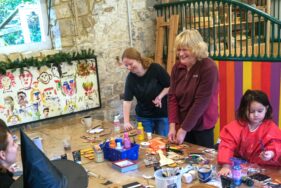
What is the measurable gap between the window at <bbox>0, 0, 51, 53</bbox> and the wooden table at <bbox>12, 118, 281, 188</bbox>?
0.91 metres

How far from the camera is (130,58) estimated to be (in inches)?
120

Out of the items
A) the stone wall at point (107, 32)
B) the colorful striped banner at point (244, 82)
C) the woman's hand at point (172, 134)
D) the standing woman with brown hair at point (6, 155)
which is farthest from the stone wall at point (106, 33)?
the standing woman with brown hair at point (6, 155)

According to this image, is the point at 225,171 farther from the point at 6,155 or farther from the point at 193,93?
the point at 6,155

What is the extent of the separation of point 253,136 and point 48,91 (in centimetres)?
232

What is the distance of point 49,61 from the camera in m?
3.72

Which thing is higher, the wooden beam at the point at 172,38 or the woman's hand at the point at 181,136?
the wooden beam at the point at 172,38

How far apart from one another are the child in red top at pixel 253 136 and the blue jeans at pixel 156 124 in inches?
42.1

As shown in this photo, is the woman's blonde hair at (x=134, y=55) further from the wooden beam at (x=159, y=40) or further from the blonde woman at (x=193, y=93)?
the wooden beam at (x=159, y=40)

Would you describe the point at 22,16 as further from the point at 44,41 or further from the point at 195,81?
the point at 195,81

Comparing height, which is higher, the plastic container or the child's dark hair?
the child's dark hair

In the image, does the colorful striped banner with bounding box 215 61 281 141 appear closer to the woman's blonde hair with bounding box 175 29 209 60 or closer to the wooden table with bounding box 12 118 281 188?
the woman's blonde hair with bounding box 175 29 209 60

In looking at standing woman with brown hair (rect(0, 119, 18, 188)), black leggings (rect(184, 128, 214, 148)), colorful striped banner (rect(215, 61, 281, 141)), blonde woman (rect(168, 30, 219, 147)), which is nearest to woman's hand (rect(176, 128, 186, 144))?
blonde woman (rect(168, 30, 219, 147))

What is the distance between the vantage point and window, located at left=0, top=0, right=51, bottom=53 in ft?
12.4

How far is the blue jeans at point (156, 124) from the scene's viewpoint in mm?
3305
